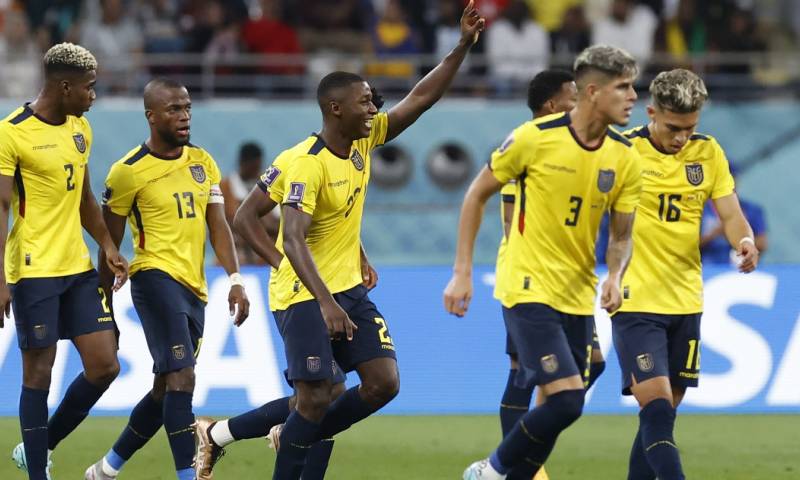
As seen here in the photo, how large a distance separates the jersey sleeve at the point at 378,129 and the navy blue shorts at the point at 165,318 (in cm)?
136

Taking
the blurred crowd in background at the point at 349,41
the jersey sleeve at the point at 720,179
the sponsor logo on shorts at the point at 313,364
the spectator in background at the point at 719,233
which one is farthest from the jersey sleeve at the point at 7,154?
the blurred crowd in background at the point at 349,41

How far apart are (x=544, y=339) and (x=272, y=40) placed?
10.1 m

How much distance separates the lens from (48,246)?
809 centimetres

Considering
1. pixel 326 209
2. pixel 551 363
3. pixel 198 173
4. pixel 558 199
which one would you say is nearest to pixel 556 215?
pixel 558 199

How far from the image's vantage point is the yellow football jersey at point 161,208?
8.23 m

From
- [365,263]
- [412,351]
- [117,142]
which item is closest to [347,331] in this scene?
[365,263]

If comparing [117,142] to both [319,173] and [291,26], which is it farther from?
[319,173]

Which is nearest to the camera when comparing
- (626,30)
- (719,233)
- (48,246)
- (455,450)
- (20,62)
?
(48,246)

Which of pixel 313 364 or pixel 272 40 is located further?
pixel 272 40

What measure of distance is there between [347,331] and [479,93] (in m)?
10.3

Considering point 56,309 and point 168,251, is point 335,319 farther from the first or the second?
point 56,309

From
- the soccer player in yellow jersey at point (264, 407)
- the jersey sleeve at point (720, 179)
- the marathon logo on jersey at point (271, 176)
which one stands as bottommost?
the soccer player in yellow jersey at point (264, 407)

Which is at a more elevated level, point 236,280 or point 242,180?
point 242,180

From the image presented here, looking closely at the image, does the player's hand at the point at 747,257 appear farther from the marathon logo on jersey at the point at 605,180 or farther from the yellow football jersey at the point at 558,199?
the marathon logo on jersey at the point at 605,180
